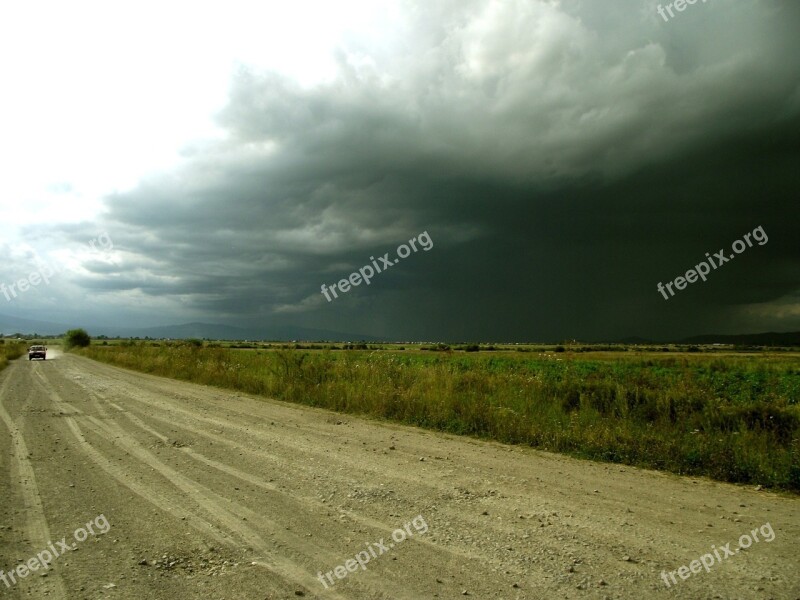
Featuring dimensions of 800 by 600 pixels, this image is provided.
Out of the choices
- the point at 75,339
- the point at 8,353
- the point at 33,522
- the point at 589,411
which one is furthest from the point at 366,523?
the point at 75,339

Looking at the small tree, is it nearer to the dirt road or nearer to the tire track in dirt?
the tire track in dirt

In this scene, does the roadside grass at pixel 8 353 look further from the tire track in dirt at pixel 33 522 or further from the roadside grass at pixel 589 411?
the tire track in dirt at pixel 33 522

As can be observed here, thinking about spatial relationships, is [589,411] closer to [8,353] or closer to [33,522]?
[33,522]

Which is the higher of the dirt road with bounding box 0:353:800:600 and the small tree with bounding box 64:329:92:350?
the small tree with bounding box 64:329:92:350

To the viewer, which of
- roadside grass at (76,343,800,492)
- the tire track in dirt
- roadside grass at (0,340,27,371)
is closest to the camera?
the tire track in dirt

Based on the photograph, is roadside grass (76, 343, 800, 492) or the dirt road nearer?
the dirt road

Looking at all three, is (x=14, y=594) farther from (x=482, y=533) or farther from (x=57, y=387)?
(x=57, y=387)

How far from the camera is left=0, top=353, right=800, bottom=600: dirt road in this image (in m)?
3.96

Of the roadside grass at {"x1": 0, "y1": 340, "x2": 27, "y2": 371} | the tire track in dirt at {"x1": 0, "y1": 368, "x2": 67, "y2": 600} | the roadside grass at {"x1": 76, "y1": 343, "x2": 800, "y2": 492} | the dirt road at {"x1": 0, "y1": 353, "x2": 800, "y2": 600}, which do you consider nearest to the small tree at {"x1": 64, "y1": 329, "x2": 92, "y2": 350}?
the roadside grass at {"x1": 0, "y1": 340, "x2": 27, "y2": 371}

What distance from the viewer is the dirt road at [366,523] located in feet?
13.0

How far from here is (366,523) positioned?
5250 millimetres

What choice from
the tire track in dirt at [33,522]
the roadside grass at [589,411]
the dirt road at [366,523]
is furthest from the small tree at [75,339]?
the dirt road at [366,523]

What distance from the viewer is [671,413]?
11.5 metres

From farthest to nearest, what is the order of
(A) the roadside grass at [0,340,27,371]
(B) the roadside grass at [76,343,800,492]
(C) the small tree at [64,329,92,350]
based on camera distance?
(C) the small tree at [64,329,92,350] < (A) the roadside grass at [0,340,27,371] < (B) the roadside grass at [76,343,800,492]
